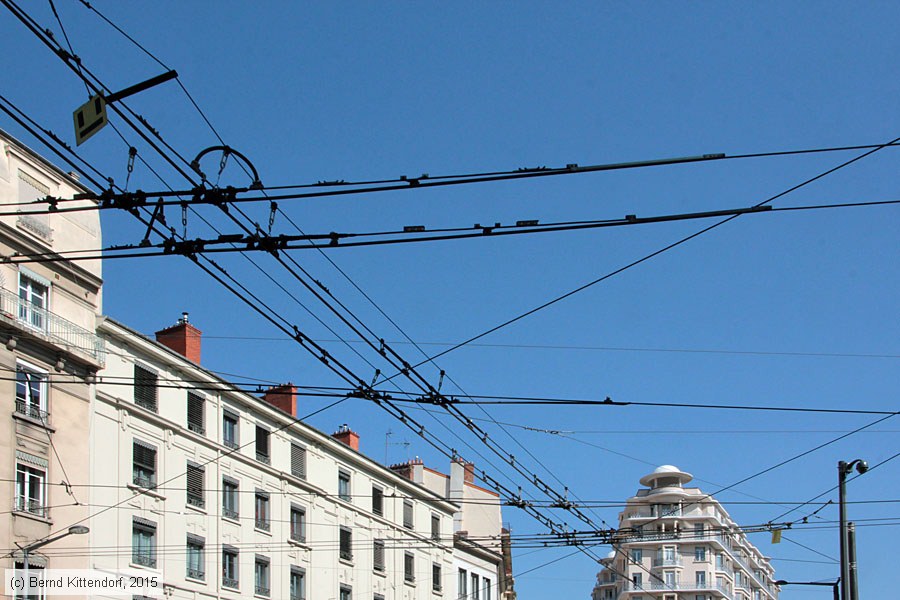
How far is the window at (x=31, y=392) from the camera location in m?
34.9

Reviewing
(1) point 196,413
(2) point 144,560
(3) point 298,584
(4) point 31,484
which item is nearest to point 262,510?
(3) point 298,584

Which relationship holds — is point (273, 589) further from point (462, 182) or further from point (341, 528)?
point (462, 182)

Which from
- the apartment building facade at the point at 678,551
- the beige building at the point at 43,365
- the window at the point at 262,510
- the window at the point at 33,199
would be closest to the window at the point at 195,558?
the window at the point at 262,510

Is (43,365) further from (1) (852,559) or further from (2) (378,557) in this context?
(1) (852,559)

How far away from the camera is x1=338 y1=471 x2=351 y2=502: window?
5175cm

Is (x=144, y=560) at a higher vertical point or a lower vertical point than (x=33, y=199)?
lower

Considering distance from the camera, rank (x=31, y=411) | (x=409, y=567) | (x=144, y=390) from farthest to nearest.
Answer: (x=409, y=567), (x=144, y=390), (x=31, y=411)

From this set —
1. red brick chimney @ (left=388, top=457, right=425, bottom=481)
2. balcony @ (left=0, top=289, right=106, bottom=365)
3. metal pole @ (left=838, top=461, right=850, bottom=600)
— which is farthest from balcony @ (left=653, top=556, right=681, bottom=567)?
balcony @ (left=0, top=289, right=106, bottom=365)

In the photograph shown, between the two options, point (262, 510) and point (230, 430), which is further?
Answer: point (262, 510)

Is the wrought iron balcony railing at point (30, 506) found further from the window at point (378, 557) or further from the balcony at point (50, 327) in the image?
the window at point (378, 557)

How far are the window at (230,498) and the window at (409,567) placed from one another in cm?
1319

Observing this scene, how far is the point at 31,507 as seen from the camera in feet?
114

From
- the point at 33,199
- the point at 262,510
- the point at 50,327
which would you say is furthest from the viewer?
the point at 262,510

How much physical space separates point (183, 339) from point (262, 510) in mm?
6760
